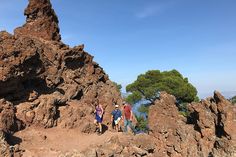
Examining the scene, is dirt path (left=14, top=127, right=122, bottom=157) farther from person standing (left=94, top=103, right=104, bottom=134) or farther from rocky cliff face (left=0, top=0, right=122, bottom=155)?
person standing (left=94, top=103, right=104, bottom=134)

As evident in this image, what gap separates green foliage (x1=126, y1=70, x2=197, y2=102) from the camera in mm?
48312

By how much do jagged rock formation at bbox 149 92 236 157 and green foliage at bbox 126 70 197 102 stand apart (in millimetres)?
20129

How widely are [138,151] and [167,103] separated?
375 inches

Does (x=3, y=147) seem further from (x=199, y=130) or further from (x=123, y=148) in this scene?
(x=199, y=130)

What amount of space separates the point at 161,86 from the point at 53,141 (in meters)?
31.9

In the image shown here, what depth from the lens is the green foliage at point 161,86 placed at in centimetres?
4831

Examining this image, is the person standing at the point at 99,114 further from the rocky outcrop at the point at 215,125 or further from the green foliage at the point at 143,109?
the green foliage at the point at 143,109

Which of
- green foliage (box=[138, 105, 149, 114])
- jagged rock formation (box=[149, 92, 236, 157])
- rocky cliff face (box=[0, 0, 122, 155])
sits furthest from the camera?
green foliage (box=[138, 105, 149, 114])

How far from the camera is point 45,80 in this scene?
24.3m

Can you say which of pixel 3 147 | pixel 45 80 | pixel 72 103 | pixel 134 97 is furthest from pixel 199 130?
pixel 134 97

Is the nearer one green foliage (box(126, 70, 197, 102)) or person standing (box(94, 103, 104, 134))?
person standing (box(94, 103, 104, 134))

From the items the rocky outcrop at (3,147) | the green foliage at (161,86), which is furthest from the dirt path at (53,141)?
A: the green foliage at (161,86)

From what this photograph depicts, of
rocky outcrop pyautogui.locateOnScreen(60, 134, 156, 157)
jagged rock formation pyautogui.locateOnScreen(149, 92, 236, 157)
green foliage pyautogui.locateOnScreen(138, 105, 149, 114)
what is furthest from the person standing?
green foliage pyautogui.locateOnScreen(138, 105, 149, 114)

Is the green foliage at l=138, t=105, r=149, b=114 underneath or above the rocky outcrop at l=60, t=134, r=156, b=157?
above
